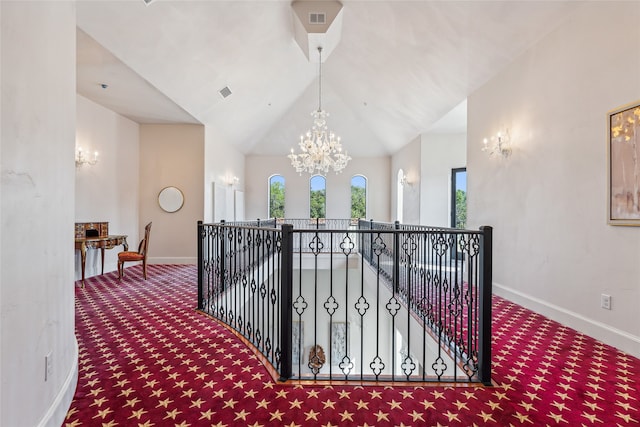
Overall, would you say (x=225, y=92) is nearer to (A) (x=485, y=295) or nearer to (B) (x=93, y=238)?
(B) (x=93, y=238)

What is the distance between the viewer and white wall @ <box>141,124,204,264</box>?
7.66 meters

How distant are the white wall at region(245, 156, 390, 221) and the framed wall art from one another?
922 centimetres

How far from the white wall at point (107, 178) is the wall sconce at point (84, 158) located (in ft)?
0.33

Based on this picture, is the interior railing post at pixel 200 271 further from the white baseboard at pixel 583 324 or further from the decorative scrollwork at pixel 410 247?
the white baseboard at pixel 583 324

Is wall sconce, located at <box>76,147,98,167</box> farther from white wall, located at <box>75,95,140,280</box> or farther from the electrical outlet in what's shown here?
the electrical outlet

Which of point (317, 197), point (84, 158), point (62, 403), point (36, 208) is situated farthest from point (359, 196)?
point (36, 208)

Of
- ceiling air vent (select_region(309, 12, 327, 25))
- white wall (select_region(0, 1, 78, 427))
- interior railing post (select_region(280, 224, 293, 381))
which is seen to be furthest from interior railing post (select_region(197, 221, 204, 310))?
ceiling air vent (select_region(309, 12, 327, 25))

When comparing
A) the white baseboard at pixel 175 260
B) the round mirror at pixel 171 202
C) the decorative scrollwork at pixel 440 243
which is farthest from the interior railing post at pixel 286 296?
the round mirror at pixel 171 202

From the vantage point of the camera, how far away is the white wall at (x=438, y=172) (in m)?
8.23

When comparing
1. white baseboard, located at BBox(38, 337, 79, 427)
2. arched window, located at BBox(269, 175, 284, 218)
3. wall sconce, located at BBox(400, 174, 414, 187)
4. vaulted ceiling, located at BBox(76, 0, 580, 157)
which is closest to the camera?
white baseboard, located at BBox(38, 337, 79, 427)

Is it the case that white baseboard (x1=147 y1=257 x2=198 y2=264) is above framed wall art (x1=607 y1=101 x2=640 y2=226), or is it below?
below

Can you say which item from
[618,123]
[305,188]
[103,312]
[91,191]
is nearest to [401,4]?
[618,123]

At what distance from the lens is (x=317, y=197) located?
12.5m

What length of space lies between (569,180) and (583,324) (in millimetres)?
1579
